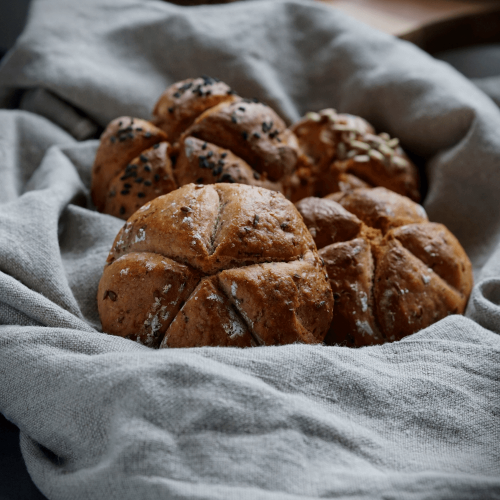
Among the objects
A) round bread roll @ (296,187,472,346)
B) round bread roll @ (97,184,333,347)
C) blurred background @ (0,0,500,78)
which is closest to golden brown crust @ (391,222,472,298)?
round bread roll @ (296,187,472,346)

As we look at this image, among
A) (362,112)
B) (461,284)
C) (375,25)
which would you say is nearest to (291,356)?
Answer: (461,284)

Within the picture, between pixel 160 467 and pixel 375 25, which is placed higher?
pixel 375 25

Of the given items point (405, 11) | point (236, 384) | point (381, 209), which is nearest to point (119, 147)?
point (381, 209)

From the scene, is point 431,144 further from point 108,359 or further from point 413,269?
point 108,359

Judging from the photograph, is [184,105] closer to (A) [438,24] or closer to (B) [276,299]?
(B) [276,299]

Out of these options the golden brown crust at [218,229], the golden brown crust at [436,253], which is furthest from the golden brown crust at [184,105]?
the golden brown crust at [436,253]

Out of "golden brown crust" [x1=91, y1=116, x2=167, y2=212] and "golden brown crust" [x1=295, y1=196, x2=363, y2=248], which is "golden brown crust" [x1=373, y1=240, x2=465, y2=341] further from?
"golden brown crust" [x1=91, y1=116, x2=167, y2=212]

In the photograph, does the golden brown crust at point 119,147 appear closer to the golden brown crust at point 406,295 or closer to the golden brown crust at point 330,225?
the golden brown crust at point 330,225
